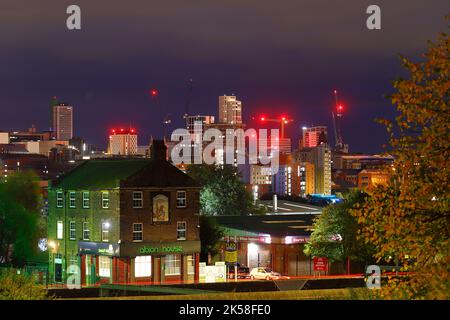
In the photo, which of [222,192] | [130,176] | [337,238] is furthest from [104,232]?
[222,192]

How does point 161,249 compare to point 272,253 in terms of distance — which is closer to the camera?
Result: point 161,249

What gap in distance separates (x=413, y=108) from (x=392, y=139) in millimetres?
961

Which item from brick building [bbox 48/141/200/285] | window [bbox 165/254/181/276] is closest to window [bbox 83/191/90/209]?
brick building [bbox 48/141/200/285]

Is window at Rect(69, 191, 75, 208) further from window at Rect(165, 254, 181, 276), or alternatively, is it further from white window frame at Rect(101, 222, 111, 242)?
window at Rect(165, 254, 181, 276)

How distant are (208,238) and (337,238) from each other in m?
10.1

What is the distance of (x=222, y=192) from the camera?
118875 millimetres

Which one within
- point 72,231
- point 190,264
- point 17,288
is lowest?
point 190,264

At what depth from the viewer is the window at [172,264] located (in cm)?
6712

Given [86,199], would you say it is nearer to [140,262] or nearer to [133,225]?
[133,225]

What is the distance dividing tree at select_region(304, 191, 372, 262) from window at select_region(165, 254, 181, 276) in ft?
38.3

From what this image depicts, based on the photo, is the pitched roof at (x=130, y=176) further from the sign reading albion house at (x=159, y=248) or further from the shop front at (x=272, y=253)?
the shop front at (x=272, y=253)

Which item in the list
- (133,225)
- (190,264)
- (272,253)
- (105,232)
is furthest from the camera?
(272,253)
